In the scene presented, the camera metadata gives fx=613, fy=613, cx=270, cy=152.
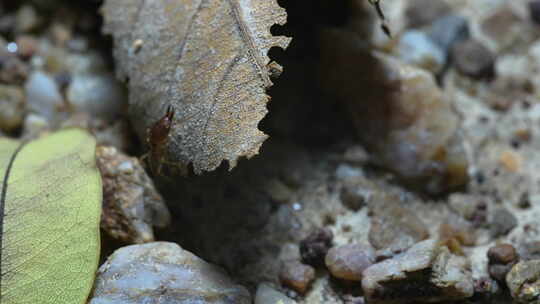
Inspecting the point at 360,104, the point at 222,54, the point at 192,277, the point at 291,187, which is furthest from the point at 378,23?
the point at 192,277

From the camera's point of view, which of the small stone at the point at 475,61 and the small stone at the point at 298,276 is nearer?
the small stone at the point at 298,276

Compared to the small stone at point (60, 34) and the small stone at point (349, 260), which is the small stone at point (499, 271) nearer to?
the small stone at point (349, 260)

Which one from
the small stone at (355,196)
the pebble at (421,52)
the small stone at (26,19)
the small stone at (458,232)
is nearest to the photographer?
the small stone at (458,232)

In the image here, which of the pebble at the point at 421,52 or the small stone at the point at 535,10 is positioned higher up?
the small stone at the point at 535,10

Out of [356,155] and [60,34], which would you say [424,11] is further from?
[60,34]

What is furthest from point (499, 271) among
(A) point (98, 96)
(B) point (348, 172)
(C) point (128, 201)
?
(A) point (98, 96)

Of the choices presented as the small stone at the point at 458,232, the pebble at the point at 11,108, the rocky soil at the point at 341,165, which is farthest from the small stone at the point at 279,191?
the pebble at the point at 11,108

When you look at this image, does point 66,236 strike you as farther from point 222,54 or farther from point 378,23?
point 378,23
